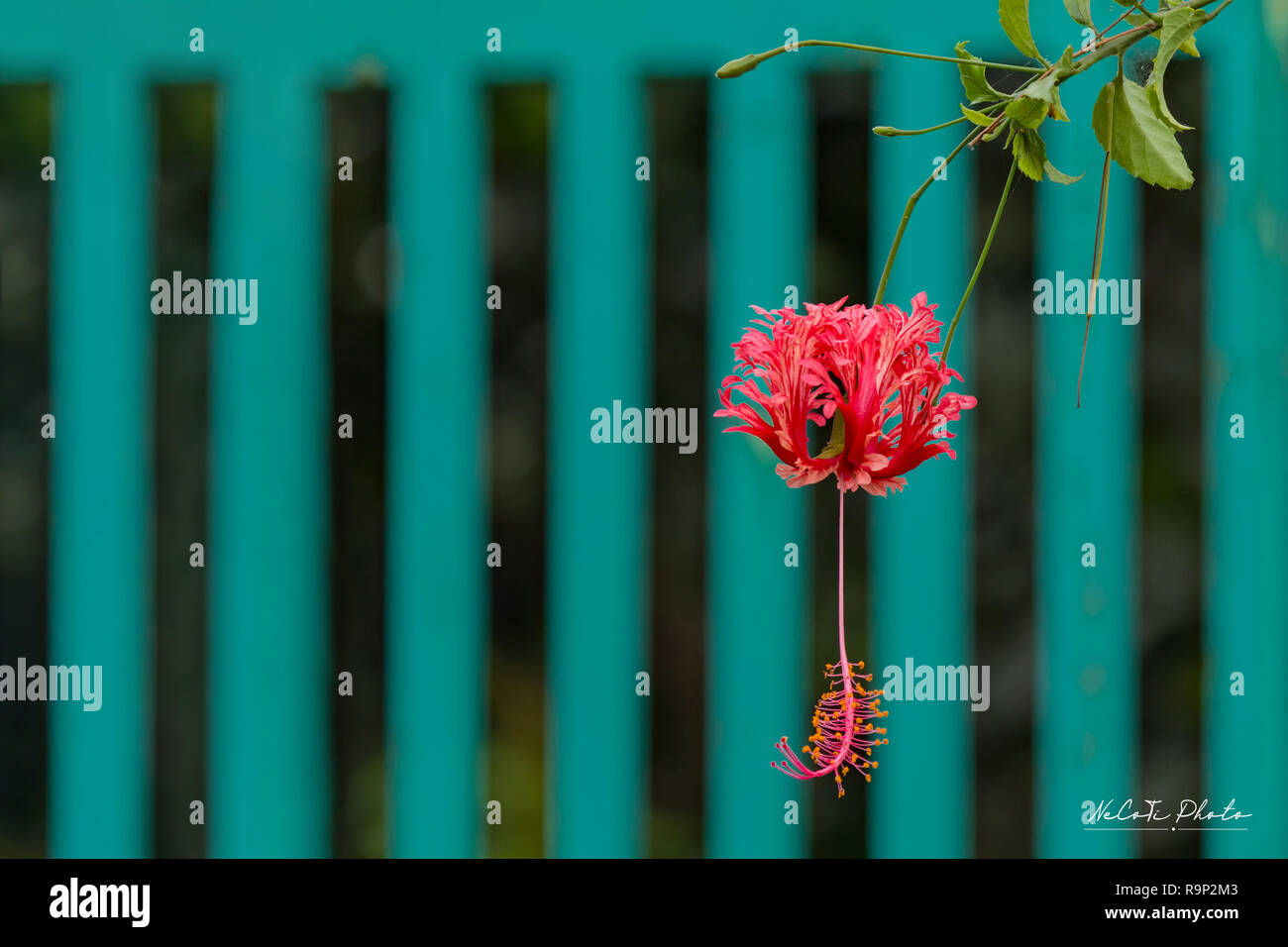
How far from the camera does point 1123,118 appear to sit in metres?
0.36

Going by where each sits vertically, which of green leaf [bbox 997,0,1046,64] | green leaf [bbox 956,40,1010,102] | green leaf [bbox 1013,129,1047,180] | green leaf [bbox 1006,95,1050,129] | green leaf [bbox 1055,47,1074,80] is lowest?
green leaf [bbox 1013,129,1047,180]

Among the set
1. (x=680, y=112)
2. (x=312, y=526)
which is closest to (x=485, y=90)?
(x=680, y=112)

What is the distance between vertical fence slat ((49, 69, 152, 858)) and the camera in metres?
1.12

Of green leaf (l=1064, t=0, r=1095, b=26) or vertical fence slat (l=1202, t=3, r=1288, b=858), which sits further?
vertical fence slat (l=1202, t=3, r=1288, b=858)

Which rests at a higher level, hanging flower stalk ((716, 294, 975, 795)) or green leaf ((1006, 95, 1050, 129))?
green leaf ((1006, 95, 1050, 129))

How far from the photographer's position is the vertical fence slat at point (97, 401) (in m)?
1.12

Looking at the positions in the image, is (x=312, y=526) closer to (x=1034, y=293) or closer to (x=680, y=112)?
(x=680, y=112)

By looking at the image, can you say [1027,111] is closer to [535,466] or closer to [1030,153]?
[1030,153]

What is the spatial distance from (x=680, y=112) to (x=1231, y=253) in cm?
61

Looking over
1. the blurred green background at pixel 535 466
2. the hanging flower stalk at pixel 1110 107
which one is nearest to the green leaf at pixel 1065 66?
the hanging flower stalk at pixel 1110 107

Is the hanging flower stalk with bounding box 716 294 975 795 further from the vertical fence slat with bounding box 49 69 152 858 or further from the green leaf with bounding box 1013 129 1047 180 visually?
the vertical fence slat with bounding box 49 69 152 858

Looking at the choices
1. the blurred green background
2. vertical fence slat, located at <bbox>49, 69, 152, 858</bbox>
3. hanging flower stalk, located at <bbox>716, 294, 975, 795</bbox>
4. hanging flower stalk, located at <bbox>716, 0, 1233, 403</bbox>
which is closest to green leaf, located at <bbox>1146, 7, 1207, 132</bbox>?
hanging flower stalk, located at <bbox>716, 0, 1233, 403</bbox>

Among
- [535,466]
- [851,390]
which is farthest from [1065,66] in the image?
[535,466]

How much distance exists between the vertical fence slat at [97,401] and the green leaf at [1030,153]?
102cm
